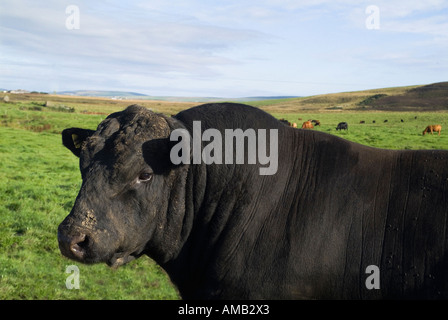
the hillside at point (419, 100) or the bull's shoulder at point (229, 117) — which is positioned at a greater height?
the hillside at point (419, 100)

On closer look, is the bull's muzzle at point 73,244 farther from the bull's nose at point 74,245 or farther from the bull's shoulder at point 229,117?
the bull's shoulder at point 229,117

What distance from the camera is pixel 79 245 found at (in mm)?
3051

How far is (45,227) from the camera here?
929cm

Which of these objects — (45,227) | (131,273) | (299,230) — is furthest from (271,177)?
(45,227)

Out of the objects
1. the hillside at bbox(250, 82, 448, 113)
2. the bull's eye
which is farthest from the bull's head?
the hillside at bbox(250, 82, 448, 113)

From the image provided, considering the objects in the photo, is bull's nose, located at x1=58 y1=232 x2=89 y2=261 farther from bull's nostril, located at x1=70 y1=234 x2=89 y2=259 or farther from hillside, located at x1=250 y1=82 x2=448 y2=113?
hillside, located at x1=250 y1=82 x2=448 y2=113

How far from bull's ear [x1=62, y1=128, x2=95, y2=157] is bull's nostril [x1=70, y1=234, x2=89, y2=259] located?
46.6 inches

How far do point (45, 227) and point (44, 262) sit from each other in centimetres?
193

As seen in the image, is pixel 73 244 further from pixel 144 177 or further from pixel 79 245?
pixel 144 177

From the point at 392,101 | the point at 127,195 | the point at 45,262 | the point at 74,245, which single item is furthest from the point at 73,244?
the point at 392,101

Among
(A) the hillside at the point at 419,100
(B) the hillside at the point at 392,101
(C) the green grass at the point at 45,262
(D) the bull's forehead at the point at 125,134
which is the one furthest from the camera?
(B) the hillside at the point at 392,101

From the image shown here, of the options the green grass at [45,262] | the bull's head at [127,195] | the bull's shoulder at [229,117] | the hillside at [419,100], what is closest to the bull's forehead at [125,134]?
the bull's head at [127,195]

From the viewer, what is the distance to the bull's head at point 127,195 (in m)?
3.09

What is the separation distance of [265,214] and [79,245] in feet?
4.70
